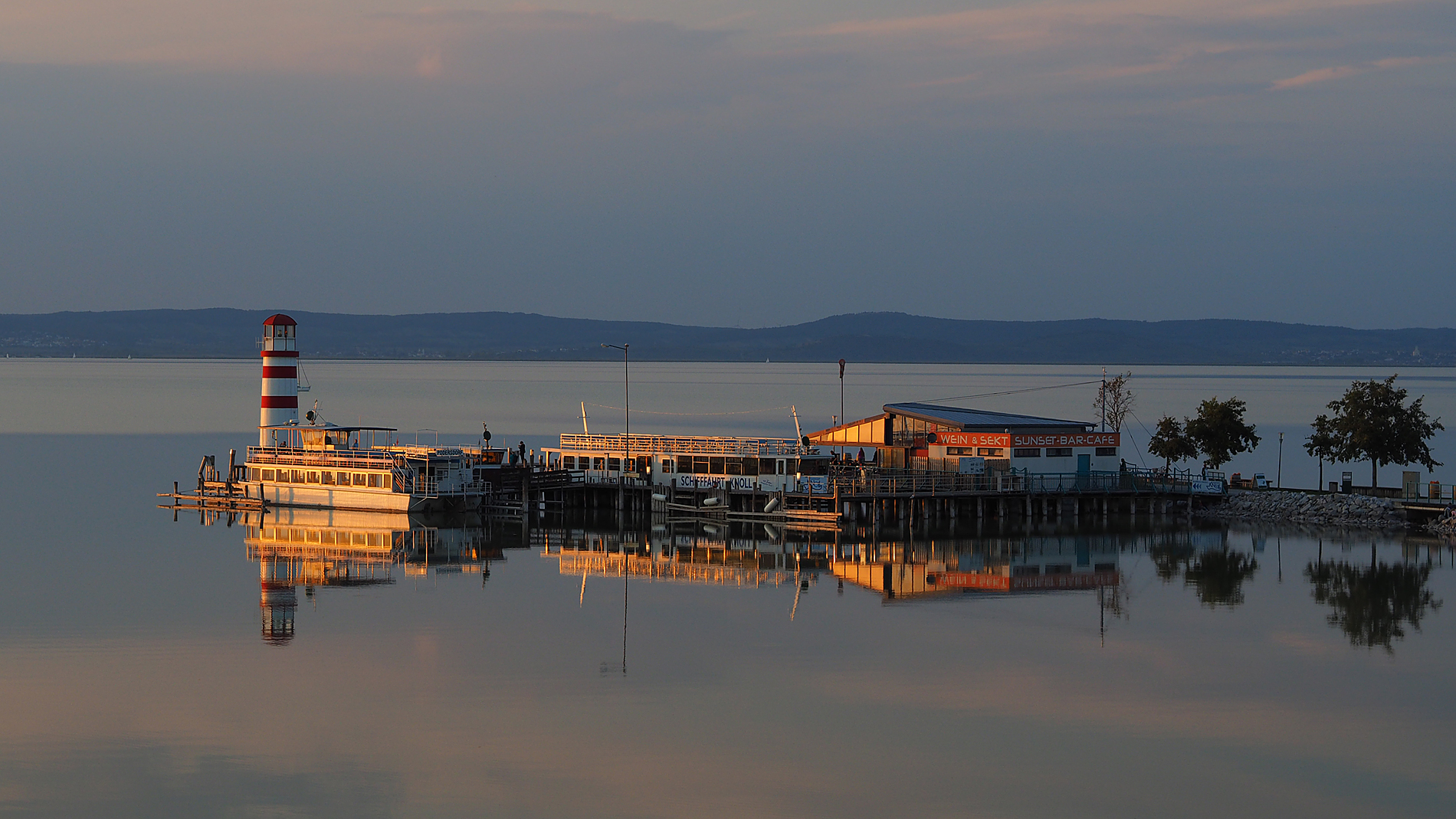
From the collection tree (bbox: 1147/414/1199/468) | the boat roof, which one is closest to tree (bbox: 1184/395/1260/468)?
tree (bbox: 1147/414/1199/468)

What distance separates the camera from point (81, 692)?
3083cm

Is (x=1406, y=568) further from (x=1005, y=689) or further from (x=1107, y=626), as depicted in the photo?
(x=1005, y=689)

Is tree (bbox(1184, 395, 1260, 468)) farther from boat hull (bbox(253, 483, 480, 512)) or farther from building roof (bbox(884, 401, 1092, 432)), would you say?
boat hull (bbox(253, 483, 480, 512))

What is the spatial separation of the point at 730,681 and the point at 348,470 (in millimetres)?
33204

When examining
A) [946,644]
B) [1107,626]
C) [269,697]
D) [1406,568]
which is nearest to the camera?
[269,697]

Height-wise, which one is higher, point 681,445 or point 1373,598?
point 681,445

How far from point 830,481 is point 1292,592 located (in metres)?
18.2

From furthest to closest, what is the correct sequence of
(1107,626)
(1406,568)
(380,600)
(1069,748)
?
(1406,568), (380,600), (1107,626), (1069,748)

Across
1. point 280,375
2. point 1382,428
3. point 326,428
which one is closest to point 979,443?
point 1382,428

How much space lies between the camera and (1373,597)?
145 ft

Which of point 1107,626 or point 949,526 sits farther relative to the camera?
point 949,526

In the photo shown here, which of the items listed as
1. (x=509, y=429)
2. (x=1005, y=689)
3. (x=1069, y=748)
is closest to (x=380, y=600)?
(x=1005, y=689)

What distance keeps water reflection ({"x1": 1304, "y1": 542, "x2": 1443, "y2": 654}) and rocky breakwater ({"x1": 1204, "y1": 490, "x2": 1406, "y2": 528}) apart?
6.40 meters

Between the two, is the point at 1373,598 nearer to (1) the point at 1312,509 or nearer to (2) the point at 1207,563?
(2) the point at 1207,563
